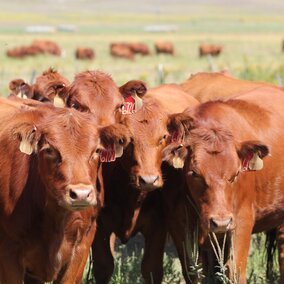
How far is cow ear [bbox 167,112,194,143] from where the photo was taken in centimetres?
654

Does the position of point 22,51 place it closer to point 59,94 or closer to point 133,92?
point 59,94

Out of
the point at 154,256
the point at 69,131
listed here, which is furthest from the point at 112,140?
the point at 154,256

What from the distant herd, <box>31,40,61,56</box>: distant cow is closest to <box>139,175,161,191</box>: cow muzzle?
the distant herd

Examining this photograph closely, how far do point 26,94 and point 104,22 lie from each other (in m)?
86.9

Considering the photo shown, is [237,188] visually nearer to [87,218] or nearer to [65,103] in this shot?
[87,218]

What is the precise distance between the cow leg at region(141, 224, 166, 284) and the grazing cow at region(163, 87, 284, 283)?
501mm

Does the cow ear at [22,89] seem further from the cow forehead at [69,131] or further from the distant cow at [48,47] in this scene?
the distant cow at [48,47]

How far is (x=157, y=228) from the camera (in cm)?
740

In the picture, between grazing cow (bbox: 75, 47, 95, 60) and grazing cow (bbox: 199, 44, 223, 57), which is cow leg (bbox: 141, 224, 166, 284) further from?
grazing cow (bbox: 199, 44, 223, 57)

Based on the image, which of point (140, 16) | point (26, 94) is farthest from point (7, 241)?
A: point (140, 16)

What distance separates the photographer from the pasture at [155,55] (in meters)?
9.05

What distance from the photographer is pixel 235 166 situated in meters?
6.35

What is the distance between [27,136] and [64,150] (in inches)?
11.4

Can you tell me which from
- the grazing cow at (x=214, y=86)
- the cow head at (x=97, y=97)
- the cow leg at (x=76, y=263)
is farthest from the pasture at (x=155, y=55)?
the grazing cow at (x=214, y=86)
